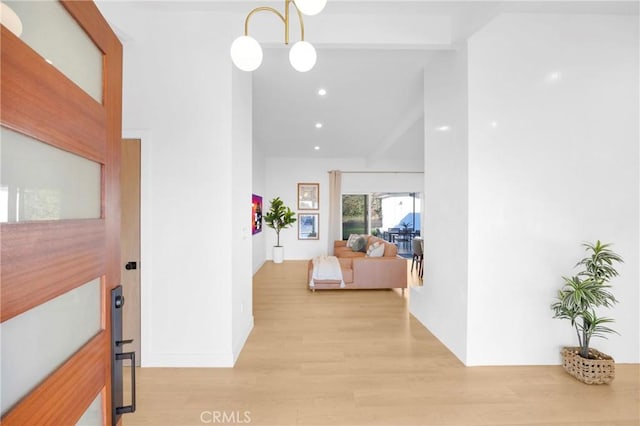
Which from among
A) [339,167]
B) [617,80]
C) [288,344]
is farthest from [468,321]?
[339,167]

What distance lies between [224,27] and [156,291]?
2.36 metres

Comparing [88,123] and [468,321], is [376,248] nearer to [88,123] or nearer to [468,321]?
[468,321]

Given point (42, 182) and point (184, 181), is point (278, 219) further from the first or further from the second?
point (42, 182)

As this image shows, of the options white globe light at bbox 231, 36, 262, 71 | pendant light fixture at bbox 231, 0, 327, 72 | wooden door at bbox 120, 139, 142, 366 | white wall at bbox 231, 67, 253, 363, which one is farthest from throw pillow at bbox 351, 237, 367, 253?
white globe light at bbox 231, 36, 262, 71

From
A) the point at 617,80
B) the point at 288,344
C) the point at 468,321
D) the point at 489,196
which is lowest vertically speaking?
the point at 288,344

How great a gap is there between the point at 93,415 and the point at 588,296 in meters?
3.10

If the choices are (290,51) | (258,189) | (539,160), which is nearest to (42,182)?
(290,51)

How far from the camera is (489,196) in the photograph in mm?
2621

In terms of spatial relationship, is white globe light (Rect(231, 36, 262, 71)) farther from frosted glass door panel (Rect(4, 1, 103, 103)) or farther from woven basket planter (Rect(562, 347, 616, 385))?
woven basket planter (Rect(562, 347, 616, 385))

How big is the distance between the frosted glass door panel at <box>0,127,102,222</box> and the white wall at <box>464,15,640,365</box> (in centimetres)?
265

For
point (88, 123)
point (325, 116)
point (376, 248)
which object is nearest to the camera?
point (88, 123)

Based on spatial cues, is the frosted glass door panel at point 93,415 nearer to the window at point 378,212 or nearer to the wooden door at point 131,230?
the wooden door at point 131,230

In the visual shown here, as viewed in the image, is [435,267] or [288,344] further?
[435,267]

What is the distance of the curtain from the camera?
27.0 feet
